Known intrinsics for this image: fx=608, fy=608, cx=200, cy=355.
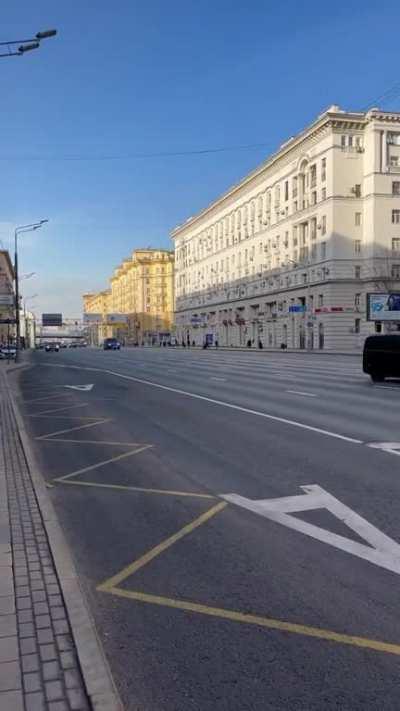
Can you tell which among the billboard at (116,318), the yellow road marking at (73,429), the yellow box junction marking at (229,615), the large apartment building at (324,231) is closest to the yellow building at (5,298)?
the billboard at (116,318)

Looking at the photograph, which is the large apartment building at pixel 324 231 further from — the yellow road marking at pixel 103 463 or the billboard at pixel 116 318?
the yellow road marking at pixel 103 463

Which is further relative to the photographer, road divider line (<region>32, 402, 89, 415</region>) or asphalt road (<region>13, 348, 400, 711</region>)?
road divider line (<region>32, 402, 89, 415</region>)

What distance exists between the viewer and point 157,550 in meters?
5.09

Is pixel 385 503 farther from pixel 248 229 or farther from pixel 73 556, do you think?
pixel 248 229

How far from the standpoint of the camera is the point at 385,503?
6180 mm

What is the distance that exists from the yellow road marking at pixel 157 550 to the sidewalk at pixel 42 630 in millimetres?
289

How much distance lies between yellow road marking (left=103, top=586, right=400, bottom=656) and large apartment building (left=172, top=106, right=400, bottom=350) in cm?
6059

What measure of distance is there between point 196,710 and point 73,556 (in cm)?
230

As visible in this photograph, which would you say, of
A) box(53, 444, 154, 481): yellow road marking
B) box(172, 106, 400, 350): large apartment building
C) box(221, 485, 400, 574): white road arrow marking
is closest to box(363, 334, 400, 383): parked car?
box(53, 444, 154, 481): yellow road marking

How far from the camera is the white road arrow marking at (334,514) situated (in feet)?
15.9

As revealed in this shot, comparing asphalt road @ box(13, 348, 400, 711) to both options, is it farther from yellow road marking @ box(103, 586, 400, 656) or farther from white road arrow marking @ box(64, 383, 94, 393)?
white road arrow marking @ box(64, 383, 94, 393)

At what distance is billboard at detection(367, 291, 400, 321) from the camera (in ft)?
169

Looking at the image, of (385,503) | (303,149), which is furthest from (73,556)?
(303,149)

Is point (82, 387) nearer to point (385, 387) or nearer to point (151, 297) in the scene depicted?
point (385, 387)
